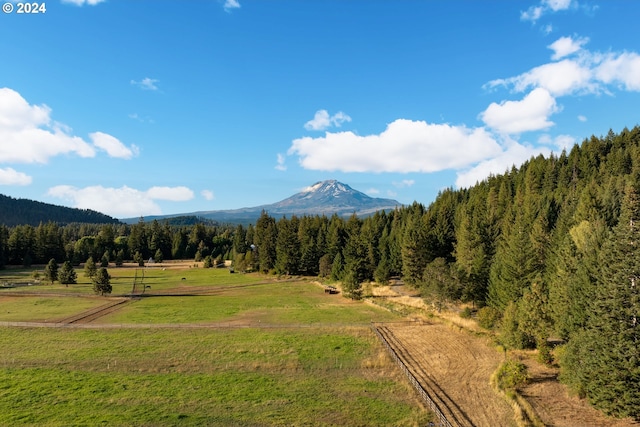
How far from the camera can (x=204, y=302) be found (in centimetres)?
7856

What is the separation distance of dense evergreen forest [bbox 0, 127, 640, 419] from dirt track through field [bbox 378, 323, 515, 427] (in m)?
5.28

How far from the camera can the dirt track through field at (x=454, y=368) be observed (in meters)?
30.6

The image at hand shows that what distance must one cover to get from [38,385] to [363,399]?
29.8 meters

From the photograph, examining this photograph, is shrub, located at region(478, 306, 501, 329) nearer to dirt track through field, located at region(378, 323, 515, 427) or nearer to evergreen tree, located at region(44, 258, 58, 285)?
dirt track through field, located at region(378, 323, 515, 427)

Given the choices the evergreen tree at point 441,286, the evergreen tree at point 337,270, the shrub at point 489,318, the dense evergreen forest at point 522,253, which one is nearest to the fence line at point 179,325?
the evergreen tree at point 441,286

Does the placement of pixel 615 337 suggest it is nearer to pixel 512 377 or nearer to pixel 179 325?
pixel 512 377

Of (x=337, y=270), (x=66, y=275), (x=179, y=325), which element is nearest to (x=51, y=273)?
(x=66, y=275)

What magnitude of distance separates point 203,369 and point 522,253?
44754 millimetres

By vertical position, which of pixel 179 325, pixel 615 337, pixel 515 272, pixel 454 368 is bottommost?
pixel 454 368

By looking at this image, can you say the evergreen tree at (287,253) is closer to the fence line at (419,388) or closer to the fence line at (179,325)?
the fence line at (179,325)

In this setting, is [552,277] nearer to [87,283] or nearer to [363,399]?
[363,399]

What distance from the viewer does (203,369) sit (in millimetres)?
39906

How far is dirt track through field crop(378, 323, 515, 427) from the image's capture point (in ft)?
100

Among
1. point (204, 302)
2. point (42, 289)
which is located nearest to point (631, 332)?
point (204, 302)
